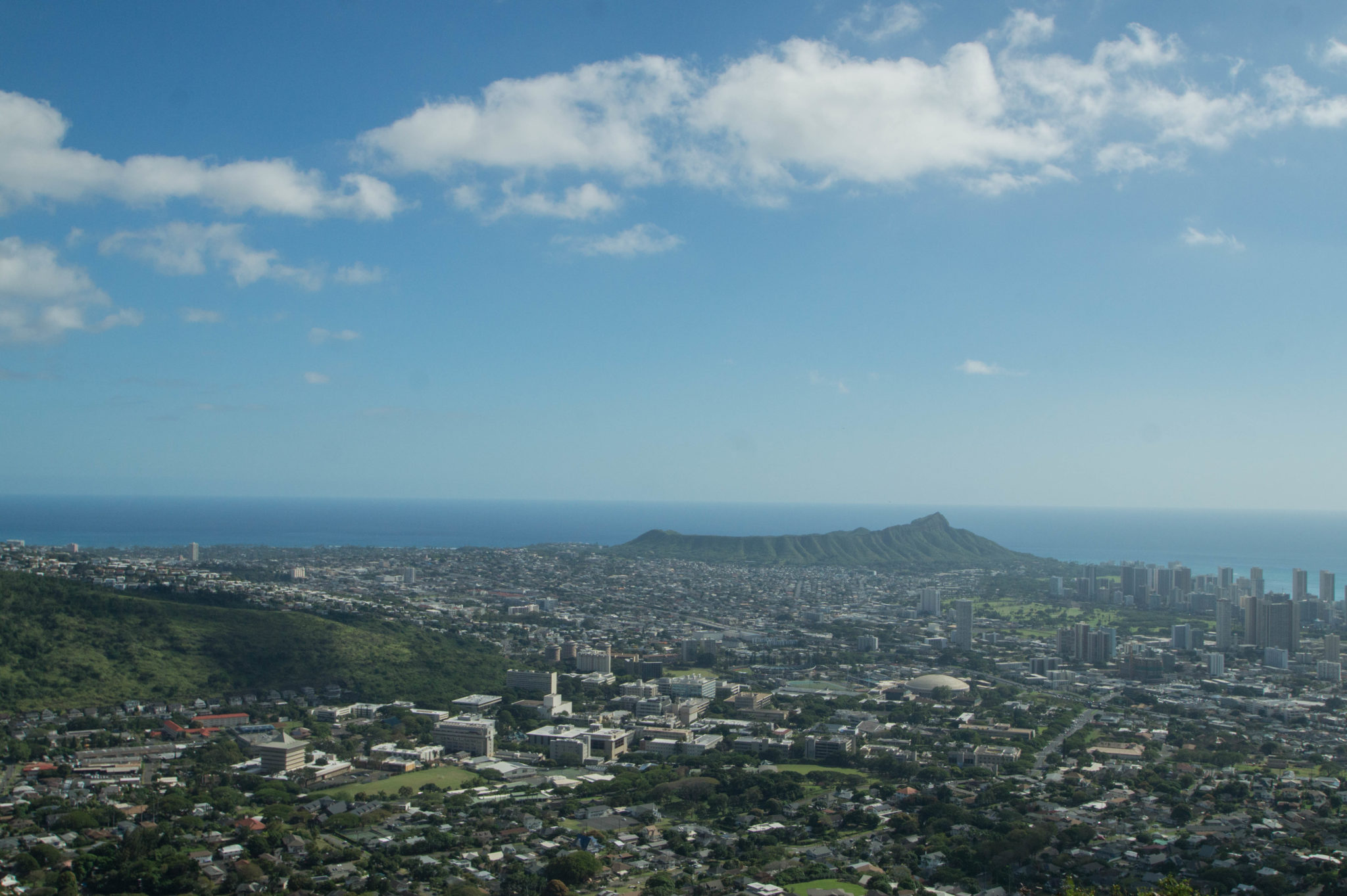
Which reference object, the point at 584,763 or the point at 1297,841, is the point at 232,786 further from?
the point at 1297,841

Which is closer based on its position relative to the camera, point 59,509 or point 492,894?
point 492,894

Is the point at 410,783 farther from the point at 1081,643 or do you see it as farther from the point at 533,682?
the point at 1081,643

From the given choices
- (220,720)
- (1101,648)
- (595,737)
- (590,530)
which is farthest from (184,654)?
(590,530)

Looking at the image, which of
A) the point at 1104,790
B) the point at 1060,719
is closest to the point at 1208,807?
the point at 1104,790

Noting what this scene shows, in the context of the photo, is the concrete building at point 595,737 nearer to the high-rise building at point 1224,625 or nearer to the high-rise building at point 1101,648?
the high-rise building at point 1101,648

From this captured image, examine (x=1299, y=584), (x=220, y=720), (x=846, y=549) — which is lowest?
(x=220, y=720)

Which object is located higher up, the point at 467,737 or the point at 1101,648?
the point at 1101,648

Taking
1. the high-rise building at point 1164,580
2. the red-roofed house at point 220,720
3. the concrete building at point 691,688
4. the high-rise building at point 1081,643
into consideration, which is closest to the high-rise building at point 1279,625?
the high-rise building at point 1081,643
